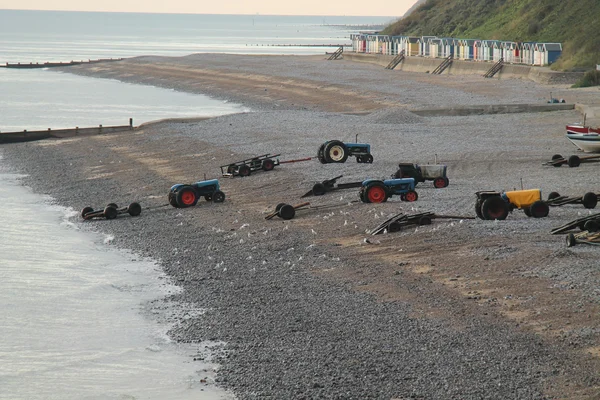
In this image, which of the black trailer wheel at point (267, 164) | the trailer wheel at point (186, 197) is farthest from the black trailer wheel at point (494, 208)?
the black trailer wheel at point (267, 164)

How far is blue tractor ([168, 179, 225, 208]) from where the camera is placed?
24.0 metres

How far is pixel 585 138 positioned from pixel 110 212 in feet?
46.5

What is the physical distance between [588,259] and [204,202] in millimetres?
11592

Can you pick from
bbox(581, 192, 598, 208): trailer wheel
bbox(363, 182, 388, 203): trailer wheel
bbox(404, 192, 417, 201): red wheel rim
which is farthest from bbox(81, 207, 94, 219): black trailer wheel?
bbox(581, 192, 598, 208): trailer wheel

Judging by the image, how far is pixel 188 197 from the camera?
2411 cm

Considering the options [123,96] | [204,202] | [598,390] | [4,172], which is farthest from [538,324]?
[123,96]

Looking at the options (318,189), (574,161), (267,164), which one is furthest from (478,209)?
(267,164)

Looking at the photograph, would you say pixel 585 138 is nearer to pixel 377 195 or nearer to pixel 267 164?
pixel 267 164

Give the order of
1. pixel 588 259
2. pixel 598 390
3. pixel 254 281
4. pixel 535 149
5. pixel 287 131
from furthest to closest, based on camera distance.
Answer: pixel 287 131 → pixel 535 149 → pixel 254 281 → pixel 588 259 → pixel 598 390

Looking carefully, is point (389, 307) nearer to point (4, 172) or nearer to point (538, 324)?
point (538, 324)

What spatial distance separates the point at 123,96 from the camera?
2808 inches

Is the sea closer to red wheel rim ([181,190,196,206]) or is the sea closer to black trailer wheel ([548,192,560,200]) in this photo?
red wheel rim ([181,190,196,206])

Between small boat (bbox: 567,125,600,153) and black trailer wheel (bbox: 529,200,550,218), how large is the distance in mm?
10070

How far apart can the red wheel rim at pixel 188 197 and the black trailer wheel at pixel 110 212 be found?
5.56ft
